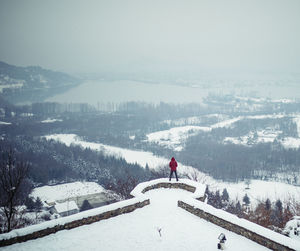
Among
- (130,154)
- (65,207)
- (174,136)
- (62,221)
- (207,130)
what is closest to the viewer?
(62,221)

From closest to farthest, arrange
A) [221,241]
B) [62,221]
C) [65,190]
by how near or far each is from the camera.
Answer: [221,241]
[62,221]
[65,190]

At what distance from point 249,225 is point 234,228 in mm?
682

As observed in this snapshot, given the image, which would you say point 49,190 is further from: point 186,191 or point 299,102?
point 299,102

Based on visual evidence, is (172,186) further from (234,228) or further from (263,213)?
(263,213)

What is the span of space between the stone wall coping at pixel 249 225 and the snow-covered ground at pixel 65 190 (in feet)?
161

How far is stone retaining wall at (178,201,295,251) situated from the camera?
926 centimetres

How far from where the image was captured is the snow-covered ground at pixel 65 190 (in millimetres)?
57131

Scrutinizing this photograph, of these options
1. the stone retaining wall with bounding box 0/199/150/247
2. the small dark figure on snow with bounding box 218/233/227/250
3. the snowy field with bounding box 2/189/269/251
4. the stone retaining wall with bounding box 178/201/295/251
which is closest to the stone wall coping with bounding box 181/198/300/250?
the stone retaining wall with bounding box 178/201/295/251

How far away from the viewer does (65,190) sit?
6231 centimetres

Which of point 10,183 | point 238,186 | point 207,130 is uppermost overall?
point 10,183

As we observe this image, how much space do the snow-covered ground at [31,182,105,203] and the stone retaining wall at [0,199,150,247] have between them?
47.4m

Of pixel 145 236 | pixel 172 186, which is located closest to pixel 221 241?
pixel 145 236

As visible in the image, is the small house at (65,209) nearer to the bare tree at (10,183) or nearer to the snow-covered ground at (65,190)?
the snow-covered ground at (65,190)

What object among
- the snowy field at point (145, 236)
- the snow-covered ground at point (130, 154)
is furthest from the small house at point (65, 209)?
the snowy field at point (145, 236)
